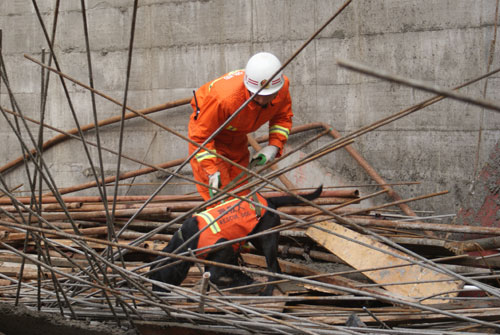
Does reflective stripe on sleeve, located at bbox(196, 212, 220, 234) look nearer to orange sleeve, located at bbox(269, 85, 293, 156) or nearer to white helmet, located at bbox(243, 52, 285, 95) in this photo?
white helmet, located at bbox(243, 52, 285, 95)

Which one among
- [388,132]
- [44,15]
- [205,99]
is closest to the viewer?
[205,99]

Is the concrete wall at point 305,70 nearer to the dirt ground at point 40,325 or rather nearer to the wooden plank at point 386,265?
the wooden plank at point 386,265

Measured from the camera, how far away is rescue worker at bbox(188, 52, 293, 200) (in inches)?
163

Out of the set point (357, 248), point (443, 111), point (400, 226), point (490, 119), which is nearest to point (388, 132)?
point (443, 111)

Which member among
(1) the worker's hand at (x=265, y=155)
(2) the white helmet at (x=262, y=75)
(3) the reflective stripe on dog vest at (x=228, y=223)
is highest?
(2) the white helmet at (x=262, y=75)

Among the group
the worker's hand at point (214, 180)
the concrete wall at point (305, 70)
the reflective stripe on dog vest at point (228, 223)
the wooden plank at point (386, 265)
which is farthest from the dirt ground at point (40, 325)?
the concrete wall at point (305, 70)

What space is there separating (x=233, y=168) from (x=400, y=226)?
65.3 inches

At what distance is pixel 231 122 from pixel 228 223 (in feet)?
3.42

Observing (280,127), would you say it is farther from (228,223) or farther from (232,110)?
(228,223)

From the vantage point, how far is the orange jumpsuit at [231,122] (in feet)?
13.8

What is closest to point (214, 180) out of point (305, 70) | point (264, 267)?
point (264, 267)

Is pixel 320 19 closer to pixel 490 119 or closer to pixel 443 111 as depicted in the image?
pixel 443 111

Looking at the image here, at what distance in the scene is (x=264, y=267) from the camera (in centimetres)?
474

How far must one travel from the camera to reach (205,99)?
4.29 metres
